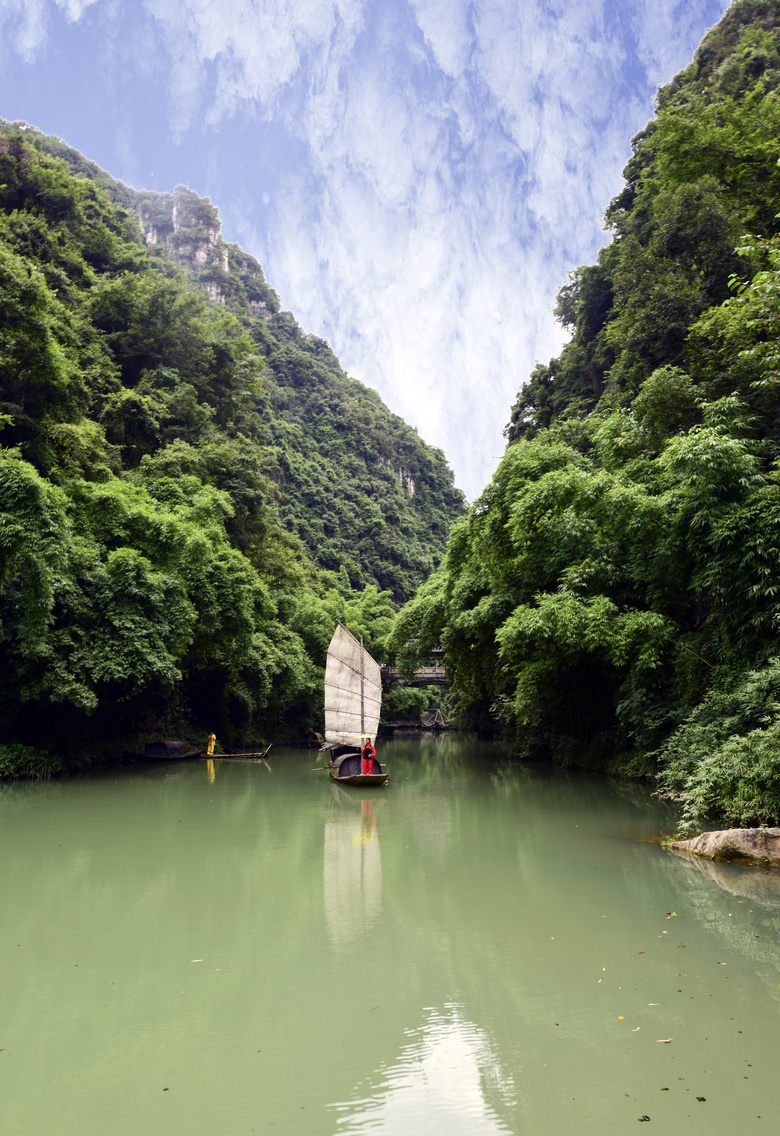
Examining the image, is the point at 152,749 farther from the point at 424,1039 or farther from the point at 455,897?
the point at 424,1039

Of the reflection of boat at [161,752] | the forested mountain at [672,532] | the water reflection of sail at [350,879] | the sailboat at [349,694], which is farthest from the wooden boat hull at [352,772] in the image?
the reflection of boat at [161,752]

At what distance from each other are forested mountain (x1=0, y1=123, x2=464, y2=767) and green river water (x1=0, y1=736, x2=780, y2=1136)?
602cm

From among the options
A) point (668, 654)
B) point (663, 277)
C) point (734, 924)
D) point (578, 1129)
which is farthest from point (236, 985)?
point (663, 277)

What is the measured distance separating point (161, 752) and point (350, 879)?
42.9 feet

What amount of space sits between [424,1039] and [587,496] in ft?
33.2

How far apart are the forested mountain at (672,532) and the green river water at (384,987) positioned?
244 cm

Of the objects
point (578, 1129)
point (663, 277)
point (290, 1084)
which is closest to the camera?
point (578, 1129)

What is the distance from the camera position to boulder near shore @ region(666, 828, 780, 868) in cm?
625

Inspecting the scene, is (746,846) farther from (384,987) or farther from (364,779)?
(364,779)

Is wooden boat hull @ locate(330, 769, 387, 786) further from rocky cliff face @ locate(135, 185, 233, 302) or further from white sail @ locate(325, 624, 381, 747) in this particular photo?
rocky cliff face @ locate(135, 185, 233, 302)

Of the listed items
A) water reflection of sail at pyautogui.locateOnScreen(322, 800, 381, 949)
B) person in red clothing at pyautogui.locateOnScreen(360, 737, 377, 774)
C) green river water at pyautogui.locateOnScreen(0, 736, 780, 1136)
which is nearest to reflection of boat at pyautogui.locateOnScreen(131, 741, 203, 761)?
person in red clothing at pyautogui.locateOnScreen(360, 737, 377, 774)

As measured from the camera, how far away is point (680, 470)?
9.47 meters

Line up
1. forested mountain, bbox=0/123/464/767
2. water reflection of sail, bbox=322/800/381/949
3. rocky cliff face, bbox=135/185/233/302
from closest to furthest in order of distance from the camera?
water reflection of sail, bbox=322/800/381/949 < forested mountain, bbox=0/123/464/767 < rocky cliff face, bbox=135/185/233/302

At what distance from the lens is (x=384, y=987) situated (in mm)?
3883
